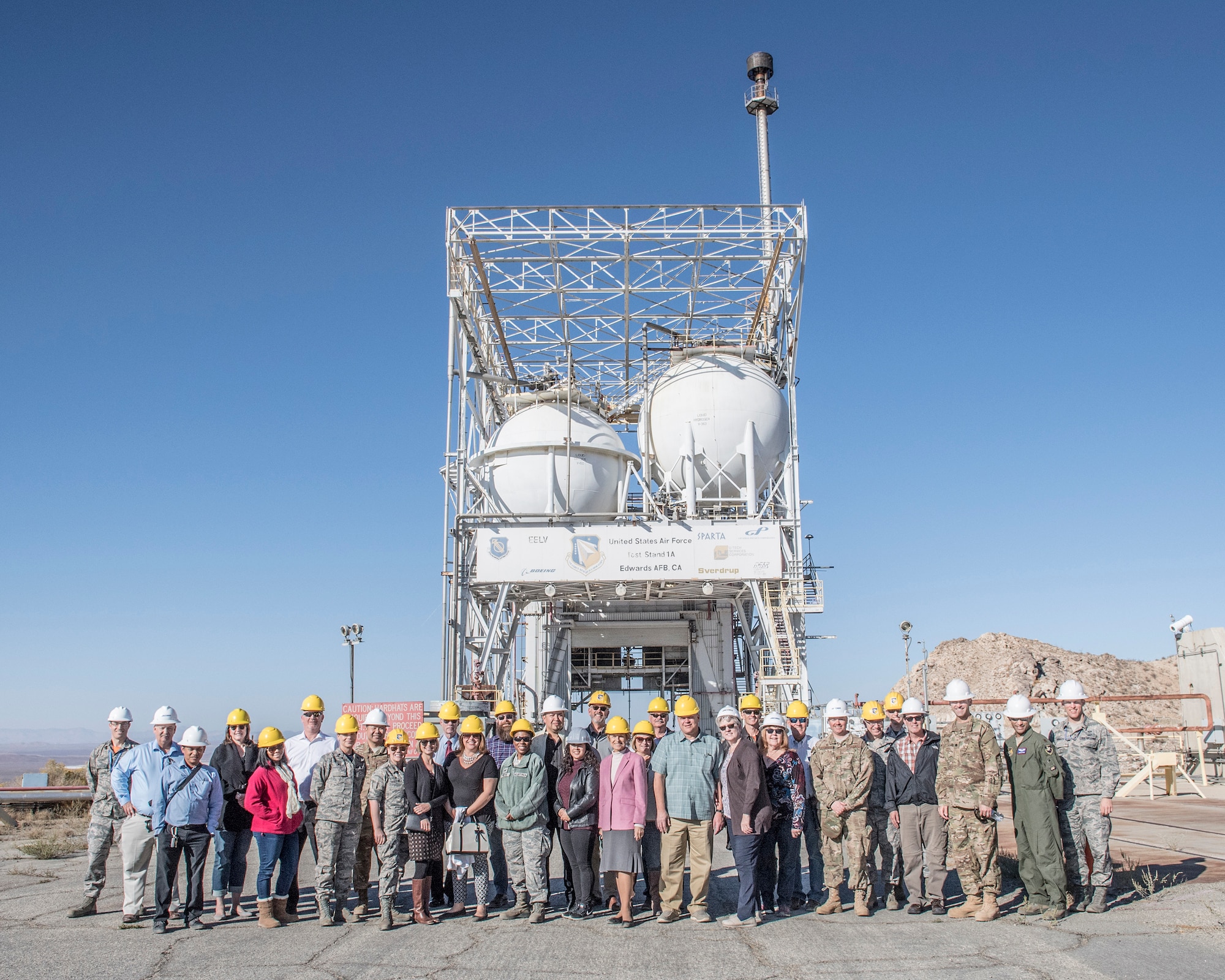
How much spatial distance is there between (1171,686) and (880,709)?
5161 centimetres

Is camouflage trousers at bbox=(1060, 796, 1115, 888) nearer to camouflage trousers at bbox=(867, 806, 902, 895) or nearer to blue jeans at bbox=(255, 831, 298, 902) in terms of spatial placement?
camouflage trousers at bbox=(867, 806, 902, 895)

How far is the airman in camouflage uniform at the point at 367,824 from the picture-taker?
26.9ft

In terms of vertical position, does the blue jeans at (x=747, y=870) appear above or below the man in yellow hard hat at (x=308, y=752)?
below

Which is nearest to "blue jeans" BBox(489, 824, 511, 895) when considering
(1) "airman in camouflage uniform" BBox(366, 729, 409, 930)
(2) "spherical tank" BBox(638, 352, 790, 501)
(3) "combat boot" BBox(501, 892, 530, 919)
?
(3) "combat boot" BBox(501, 892, 530, 919)

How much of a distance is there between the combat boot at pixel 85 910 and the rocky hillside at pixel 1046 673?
4531 centimetres

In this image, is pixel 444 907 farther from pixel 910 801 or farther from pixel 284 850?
pixel 910 801

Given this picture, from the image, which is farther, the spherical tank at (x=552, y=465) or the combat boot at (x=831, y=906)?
the spherical tank at (x=552, y=465)

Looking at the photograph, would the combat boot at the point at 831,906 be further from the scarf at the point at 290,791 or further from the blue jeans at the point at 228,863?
the blue jeans at the point at 228,863

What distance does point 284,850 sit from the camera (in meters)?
8.07

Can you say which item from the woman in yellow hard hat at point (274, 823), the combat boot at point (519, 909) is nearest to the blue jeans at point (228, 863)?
the woman in yellow hard hat at point (274, 823)

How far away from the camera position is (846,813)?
816 centimetres

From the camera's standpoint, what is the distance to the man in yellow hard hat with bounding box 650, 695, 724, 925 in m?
7.88

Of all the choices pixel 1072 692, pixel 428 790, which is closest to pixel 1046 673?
pixel 1072 692

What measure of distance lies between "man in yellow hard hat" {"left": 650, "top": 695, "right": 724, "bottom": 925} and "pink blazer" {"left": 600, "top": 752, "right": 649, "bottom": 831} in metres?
0.14
